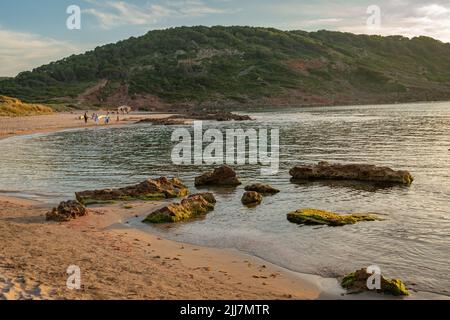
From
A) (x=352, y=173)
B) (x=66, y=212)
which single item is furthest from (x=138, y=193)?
(x=352, y=173)

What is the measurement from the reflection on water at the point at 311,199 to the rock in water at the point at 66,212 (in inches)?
144

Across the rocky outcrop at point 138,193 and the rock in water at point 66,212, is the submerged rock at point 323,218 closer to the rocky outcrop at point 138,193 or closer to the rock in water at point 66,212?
the rocky outcrop at point 138,193

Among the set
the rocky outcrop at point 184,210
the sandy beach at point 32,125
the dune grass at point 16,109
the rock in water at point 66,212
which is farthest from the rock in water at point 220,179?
the dune grass at point 16,109

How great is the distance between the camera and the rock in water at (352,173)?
26686 mm

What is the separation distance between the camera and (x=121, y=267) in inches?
492

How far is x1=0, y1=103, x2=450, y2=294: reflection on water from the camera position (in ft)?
46.7

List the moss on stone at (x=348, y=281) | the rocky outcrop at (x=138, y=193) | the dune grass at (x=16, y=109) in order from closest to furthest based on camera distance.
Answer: the moss on stone at (x=348, y=281)
the rocky outcrop at (x=138, y=193)
the dune grass at (x=16, y=109)

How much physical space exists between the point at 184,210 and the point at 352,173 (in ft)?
42.3

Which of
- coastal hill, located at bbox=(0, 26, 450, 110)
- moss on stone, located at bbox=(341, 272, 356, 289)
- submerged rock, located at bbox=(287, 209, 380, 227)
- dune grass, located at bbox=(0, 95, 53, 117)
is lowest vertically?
moss on stone, located at bbox=(341, 272, 356, 289)

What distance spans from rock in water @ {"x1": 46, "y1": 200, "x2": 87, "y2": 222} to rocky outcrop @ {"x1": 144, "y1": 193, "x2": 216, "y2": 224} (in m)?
2.85

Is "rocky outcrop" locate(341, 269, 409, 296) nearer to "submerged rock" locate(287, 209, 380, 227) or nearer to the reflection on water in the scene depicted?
the reflection on water

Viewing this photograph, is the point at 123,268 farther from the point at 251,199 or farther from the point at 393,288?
the point at 251,199

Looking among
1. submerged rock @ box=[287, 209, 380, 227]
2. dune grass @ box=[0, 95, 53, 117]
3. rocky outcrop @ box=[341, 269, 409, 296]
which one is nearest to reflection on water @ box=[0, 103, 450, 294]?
submerged rock @ box=[287, 209, 380, 227]

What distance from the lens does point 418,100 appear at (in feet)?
579
